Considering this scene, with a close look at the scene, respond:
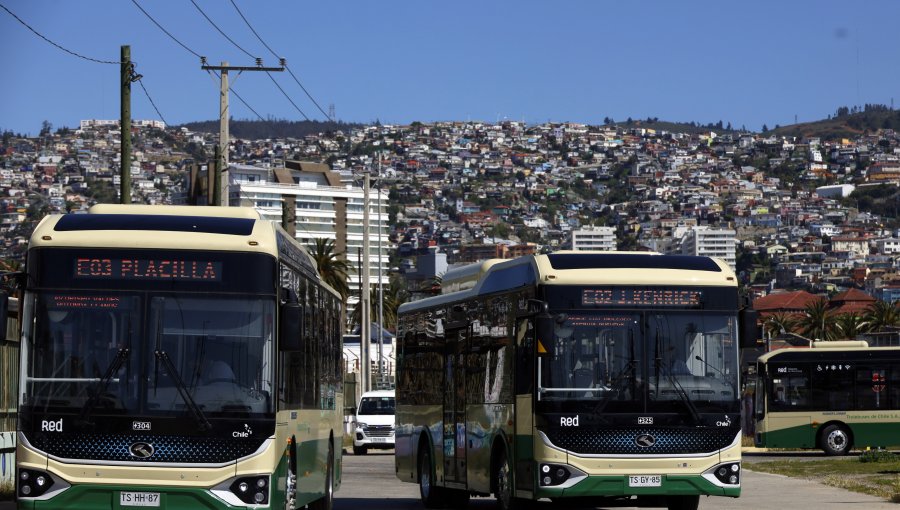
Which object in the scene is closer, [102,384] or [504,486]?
[102,384]

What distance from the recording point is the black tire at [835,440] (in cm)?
4178

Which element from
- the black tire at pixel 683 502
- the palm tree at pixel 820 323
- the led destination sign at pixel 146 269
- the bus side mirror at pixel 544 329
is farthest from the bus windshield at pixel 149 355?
the palm tree at pixel 820 323

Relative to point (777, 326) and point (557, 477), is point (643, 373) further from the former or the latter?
point (777, 326)

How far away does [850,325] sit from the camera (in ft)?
→ 392

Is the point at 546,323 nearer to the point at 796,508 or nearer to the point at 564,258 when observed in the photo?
the point at 564,258

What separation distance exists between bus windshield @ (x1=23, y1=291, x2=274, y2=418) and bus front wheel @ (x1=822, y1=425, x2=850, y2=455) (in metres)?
30.3

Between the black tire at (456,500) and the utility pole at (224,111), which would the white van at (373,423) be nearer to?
the utility pole at (224,111)

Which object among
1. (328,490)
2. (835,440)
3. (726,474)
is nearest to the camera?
(726,474)

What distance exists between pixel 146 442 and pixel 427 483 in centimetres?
970

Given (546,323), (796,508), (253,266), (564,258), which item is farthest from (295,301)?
(796,508)

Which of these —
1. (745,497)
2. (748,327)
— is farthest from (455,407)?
(748,327)

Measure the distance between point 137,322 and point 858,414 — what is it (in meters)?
Answer: 31.3

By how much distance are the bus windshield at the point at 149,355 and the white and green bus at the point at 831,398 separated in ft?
99.5

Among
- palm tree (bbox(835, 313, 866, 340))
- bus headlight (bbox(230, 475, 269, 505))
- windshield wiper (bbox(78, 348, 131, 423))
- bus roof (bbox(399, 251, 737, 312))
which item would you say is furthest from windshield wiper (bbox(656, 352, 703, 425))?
palm tree (bbox(835, 313, 866, 340))
